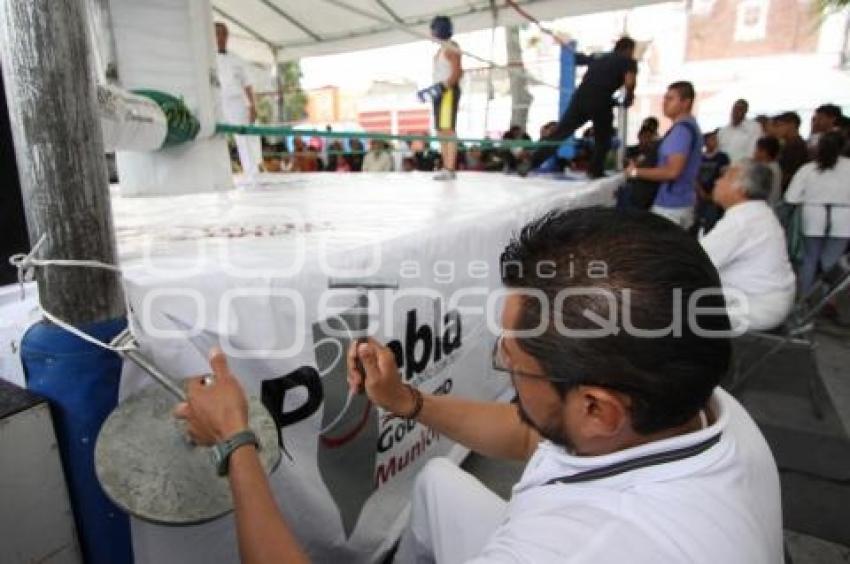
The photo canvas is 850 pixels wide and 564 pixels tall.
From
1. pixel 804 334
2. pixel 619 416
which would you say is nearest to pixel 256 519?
pixel 619 416

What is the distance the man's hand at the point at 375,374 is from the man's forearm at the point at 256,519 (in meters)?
0.26

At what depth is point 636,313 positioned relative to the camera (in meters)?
0.53

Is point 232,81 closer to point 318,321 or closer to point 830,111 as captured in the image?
point 318,321

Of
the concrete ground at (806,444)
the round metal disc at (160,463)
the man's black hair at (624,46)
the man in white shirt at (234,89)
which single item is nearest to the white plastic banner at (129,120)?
the round metal disc at (160,463)

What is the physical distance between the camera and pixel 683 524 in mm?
496

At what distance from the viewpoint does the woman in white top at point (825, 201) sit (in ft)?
11.0

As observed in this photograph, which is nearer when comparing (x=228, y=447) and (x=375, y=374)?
(x=228, y=447)

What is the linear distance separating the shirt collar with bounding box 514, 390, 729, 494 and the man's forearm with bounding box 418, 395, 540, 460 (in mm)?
316

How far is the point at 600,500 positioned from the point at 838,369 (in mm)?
2761

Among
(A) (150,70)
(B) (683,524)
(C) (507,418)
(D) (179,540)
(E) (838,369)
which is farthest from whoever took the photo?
(E) (838,369)

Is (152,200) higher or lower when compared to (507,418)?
higher

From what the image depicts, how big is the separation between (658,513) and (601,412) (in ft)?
0.35

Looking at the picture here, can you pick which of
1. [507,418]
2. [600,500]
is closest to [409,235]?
[507,418]

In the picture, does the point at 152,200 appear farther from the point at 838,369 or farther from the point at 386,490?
the point at 838,369
